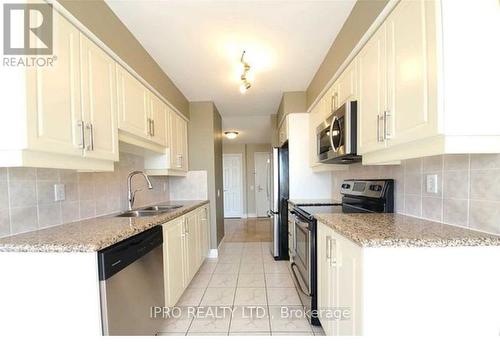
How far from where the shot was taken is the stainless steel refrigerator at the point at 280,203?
11.8ft

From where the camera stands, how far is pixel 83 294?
47.9 inches

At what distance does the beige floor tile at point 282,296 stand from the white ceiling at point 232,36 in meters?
2.47

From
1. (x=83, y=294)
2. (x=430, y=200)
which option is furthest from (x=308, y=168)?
(x=83, y=294)

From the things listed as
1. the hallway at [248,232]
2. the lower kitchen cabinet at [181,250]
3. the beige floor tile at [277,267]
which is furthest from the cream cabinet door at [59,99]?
the hallway at [248,232]

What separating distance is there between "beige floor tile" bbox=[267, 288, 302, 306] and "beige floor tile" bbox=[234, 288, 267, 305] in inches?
2.5

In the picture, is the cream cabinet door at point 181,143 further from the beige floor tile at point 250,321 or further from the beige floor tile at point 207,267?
the beige floor tile at point 250,321

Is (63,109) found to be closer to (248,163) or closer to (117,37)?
(117,37)

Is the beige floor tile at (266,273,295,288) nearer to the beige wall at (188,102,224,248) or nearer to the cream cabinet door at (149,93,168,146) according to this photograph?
the beige wall at (188,102,224,248)

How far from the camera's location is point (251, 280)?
9.47 ft

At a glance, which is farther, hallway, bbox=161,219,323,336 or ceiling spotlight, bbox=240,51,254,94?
ceiling spotlight, bbox=240,51,254,94

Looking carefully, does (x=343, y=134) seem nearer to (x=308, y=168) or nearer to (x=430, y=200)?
(x=430, y=200)

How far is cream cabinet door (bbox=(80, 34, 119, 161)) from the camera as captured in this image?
1.50 metres

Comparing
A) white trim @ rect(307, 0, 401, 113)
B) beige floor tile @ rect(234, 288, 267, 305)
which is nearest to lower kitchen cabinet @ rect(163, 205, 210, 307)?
beige floor tile @ rect(234, 288, 267, 305)

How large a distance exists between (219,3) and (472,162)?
6.12ft
